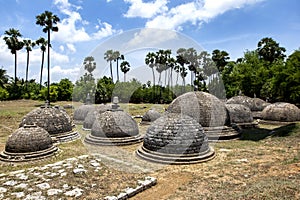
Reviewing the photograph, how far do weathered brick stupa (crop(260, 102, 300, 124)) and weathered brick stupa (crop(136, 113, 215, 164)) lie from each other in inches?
637

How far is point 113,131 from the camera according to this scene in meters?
18.1

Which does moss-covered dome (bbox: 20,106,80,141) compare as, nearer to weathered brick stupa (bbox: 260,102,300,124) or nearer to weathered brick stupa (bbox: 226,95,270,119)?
weathered brick stupa (bbox: 226,95,270,119)

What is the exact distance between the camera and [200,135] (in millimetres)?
14398

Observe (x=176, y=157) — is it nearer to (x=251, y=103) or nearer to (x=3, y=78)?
(x=251, y=103)

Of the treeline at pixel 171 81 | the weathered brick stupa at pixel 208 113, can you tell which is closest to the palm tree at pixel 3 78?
the treeline at pixel 171 81

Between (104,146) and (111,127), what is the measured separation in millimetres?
1576

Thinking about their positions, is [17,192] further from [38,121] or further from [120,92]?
[120,92]

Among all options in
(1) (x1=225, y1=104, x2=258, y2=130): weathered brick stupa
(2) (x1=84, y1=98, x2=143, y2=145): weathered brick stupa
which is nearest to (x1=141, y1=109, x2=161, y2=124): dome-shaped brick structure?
(1) (x1=225, y1=104, x2=258, y2=130): weathered brick stupa

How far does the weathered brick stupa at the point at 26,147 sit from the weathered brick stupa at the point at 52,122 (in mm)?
3841

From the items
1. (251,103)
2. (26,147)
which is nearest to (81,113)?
(26,147)

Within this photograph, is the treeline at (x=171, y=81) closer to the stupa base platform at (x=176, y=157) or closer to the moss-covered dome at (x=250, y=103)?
the moss-covered dome at (x=250, y=103)

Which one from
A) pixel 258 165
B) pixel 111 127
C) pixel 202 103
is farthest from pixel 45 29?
pixel 258 165

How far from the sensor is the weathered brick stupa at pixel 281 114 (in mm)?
26484

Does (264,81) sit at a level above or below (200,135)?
above
